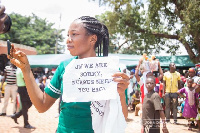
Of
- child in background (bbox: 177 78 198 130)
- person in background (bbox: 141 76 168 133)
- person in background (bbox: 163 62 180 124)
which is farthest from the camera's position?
person in background (bbox: 163 62 180 124)

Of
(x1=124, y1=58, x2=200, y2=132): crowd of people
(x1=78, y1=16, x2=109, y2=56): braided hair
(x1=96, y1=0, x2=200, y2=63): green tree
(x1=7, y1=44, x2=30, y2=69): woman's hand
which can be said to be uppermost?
(x1=96, y1=0, x2=200, y2=63): green tree

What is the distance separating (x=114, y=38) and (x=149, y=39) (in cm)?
1381

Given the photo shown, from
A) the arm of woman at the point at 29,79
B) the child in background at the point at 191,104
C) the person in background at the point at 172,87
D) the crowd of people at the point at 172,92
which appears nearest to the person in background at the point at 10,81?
the crowd of people at the point at 172,92

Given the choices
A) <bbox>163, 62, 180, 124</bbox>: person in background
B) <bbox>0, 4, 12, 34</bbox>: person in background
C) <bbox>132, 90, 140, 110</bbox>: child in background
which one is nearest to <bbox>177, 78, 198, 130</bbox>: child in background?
<bbox>163, 62, 180, 124</bbox>: person in background

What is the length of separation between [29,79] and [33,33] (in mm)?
32538

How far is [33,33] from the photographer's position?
32.5 metres

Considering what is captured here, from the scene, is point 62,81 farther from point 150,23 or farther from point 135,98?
point 150,23

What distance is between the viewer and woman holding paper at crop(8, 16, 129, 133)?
5.01 ft

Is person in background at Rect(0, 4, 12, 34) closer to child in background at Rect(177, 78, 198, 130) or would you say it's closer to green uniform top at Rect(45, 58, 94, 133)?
green uniform top at Rect(45, 58, 94, 133)

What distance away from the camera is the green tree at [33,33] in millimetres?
31031

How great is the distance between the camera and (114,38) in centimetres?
2892

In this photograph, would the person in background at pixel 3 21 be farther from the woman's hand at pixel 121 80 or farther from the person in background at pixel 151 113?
the person in background at pixel 151 113

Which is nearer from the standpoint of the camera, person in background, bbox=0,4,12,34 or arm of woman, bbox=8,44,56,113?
person in background, bbox=0,4,12,34

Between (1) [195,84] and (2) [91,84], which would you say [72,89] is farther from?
(1) [195,84]
